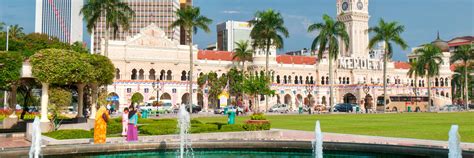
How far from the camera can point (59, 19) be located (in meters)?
136

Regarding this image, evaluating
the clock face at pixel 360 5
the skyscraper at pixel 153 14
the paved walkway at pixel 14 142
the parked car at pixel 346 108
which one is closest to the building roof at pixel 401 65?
the clock face at pixel 360 5

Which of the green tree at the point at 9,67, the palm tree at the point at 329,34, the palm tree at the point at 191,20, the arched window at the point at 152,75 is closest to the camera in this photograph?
the green tree at the point at 9,67

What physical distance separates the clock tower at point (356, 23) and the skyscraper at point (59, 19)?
62.9 meters

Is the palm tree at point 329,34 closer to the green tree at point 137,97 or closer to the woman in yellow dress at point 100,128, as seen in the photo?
the green tree at point 137,97

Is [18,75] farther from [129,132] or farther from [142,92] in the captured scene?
[142,92]

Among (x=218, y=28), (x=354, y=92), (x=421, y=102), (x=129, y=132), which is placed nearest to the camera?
(x=129, y=132)

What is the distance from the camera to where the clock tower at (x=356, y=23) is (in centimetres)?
11462

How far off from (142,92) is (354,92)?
42946 millimetres

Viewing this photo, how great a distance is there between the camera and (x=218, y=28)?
181125 mm

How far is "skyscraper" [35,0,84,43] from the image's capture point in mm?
123500

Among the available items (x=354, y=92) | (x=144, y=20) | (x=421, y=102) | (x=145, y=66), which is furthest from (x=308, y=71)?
(x=144, y=20)

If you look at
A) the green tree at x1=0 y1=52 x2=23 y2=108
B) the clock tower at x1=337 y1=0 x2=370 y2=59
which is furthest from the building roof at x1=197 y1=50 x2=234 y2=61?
the green tree at x1=0 y1=52 x2=23 y2=108

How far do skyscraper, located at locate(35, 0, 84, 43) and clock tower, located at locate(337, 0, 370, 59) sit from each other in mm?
62906

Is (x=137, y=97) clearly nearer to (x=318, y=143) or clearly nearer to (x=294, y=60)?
(x=294, y=60)
